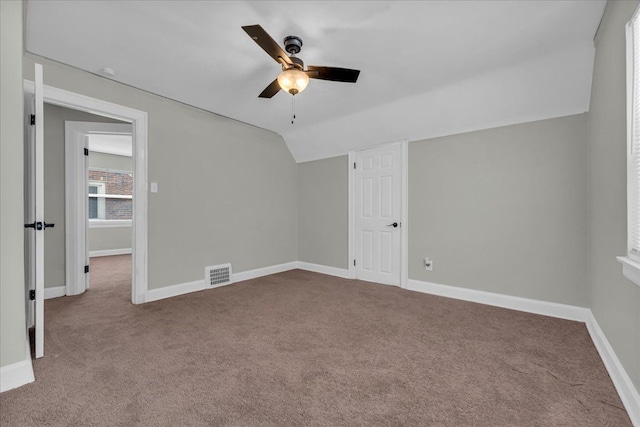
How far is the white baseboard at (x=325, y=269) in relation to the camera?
458 cm

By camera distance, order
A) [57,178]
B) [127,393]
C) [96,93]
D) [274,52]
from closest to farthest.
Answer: [127,393] < [274,52] < [96,93] < [57,178]

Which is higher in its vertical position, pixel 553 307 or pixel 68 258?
pixel 68 258

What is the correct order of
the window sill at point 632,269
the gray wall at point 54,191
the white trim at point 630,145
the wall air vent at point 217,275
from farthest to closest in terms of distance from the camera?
the wall air vent at point 217,275 → the gray wall at point 54,191 → the white trim at point 630,145 → the window sill at point 632,269

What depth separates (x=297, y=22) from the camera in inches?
80.6

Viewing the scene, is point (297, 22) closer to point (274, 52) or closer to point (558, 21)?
point (274, 52)

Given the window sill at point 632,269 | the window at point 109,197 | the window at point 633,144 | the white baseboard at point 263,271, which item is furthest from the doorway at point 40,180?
the window at point 109,197

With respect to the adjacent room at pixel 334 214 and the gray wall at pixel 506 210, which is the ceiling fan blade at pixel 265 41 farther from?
the gray wall at pixel 506 210

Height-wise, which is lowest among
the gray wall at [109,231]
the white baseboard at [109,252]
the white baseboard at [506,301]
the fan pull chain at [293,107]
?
the white baseboard at [109,252]

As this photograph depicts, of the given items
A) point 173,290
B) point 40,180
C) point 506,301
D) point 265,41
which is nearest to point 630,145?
point 506,301

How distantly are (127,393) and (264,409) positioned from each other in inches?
33.1

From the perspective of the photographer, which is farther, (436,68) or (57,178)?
(57,178)

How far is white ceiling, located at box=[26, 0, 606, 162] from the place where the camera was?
6.36 feet

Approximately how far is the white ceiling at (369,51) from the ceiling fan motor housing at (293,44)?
2.2 inches

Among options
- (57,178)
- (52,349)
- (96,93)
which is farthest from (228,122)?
(52,349)
